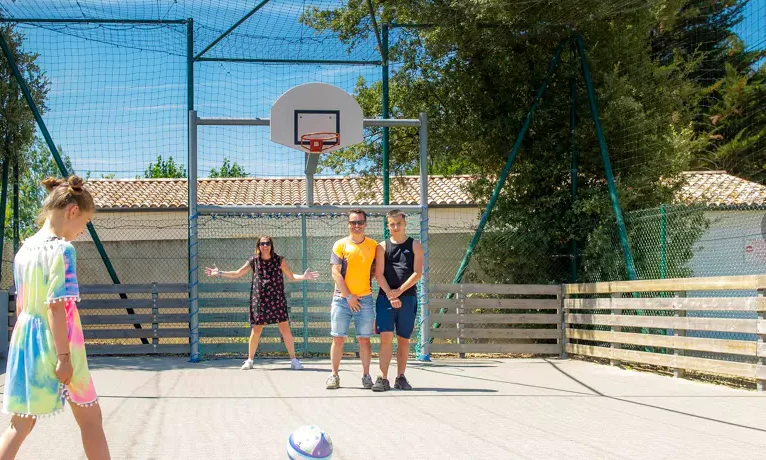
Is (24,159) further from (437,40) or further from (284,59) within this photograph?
(437,40)

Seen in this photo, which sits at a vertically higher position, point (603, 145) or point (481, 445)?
point (603, 145)

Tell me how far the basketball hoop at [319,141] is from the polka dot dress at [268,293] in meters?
1.86

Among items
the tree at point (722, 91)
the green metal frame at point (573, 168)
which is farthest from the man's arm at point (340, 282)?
the tree at point (722, 91)

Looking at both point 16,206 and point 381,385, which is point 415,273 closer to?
point 381,385

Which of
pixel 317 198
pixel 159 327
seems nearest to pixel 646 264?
pixel 159 327

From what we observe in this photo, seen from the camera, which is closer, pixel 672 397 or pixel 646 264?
pixel 672 397

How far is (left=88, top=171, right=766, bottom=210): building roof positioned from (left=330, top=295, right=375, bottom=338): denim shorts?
16596mm

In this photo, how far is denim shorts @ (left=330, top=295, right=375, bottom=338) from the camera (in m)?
9.33

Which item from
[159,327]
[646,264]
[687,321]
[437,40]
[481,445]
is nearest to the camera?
[481,445]

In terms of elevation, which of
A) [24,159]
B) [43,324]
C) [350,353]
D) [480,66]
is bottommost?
[350,353]

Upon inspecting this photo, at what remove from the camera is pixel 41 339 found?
4352mm

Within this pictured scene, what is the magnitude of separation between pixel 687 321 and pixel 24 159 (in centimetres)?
1047

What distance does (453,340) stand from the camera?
47.1 feet

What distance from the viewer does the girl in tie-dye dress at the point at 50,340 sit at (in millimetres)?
4281
